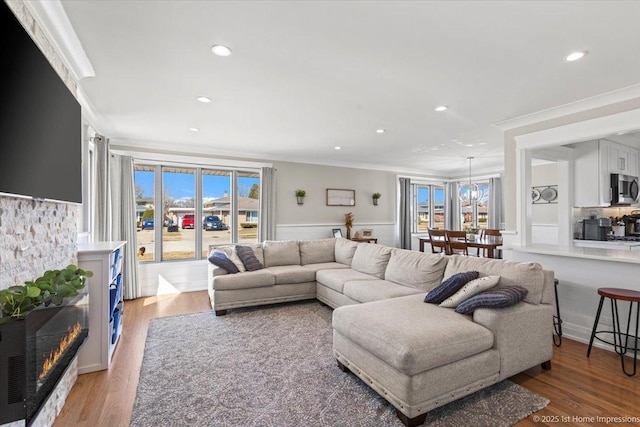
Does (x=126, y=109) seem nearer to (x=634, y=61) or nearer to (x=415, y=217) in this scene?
(x=634, y=61)

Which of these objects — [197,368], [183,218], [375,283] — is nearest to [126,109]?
[183,218]

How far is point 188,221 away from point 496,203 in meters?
7.14

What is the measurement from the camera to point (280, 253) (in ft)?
16.3

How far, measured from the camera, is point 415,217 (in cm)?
877

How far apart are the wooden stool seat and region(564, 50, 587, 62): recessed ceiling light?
1952mm

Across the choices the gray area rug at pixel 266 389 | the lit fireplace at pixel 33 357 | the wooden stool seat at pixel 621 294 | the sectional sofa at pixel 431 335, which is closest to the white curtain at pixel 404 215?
the sectional sofa at pixel 431 335

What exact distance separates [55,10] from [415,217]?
8187 millimetres

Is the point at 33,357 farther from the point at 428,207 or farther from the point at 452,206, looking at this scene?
the point at 452,206

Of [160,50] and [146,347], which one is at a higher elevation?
[160,50]

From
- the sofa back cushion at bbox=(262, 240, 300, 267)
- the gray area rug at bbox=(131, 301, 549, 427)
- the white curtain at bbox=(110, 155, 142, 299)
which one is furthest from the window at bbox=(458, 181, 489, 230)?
the white curtain at bbox=(110, 155, 142, 299)

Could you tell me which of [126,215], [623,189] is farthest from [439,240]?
[126,215]

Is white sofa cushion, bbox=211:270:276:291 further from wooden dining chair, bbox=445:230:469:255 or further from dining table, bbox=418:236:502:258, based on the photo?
dining table, bbox=418:236:502:258

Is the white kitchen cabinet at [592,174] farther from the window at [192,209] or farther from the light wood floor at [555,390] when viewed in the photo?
the window at [192,209]

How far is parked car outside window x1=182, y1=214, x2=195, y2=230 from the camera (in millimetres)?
5707
